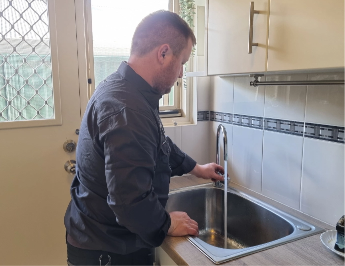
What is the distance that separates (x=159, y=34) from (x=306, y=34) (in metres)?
0.45

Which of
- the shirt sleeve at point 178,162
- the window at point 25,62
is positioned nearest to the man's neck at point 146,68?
the shirt sleeve at point 178,162

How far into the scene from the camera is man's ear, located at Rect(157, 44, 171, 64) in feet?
3.30

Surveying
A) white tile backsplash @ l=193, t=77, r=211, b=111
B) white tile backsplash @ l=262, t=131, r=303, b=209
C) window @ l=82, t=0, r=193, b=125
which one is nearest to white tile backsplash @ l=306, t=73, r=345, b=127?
white tile backsplash @ l=262, t=131, r=303, b=209

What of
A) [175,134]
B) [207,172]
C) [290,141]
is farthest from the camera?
[175,134]

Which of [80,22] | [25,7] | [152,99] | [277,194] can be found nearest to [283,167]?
[277,194]

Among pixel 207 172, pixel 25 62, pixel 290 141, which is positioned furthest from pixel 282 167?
pixel 25 62

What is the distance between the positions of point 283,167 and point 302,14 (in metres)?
0.73

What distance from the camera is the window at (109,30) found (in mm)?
1662

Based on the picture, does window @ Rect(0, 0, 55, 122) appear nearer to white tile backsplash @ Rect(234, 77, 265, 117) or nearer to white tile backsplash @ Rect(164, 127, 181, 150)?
white tile backsplash @ Rect(164, 127, 181, 150)

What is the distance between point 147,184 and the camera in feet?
2.81

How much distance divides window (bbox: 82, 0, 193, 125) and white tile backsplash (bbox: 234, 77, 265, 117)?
671 mm

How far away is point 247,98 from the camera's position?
1558 mm

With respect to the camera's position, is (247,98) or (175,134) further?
(175,134)

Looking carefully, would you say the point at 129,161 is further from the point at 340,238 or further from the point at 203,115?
the point at 203,115
